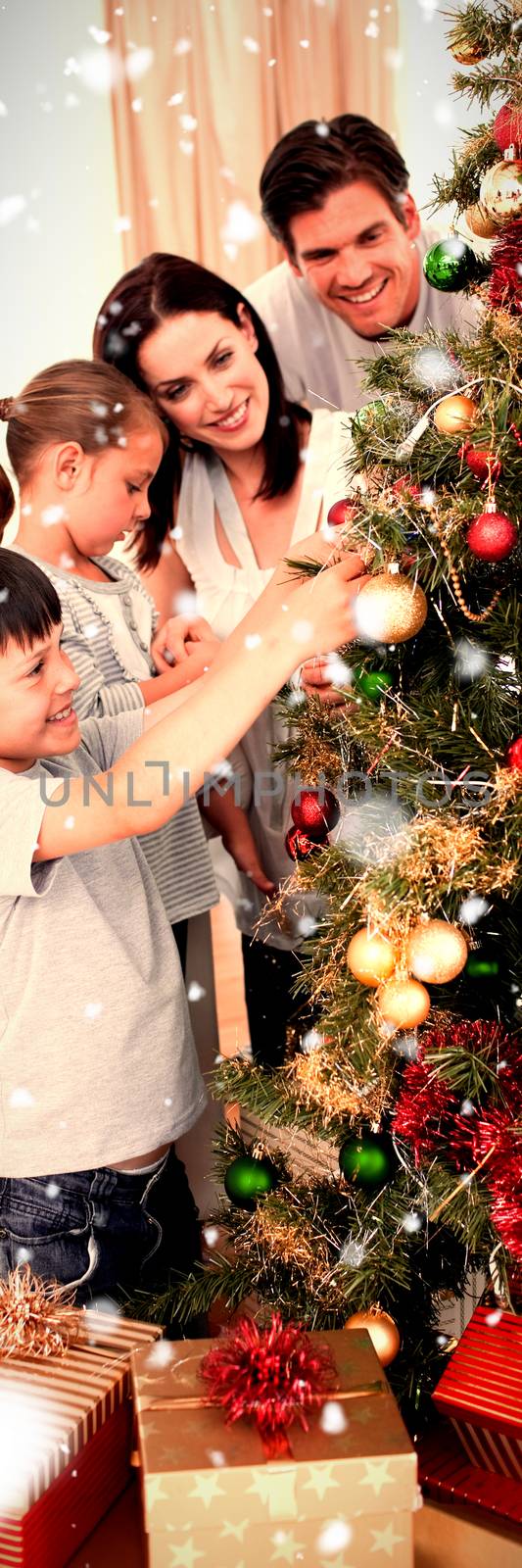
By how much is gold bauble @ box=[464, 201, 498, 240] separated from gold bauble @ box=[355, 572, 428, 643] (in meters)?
0.29

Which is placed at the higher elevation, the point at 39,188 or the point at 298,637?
the point at 39,188

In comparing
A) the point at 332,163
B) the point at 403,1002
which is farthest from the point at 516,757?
the point at 332,163

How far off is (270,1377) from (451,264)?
2.73 ft

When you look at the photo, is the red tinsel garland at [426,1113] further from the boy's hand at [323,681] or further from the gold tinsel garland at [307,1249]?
the boy's hand at [323,681]

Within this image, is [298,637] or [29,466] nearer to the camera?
[298,637]

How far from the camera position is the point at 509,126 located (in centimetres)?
86

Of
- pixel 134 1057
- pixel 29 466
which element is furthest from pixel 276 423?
pixel 134 1057

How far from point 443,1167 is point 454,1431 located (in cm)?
21

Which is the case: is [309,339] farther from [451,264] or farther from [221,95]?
[451,264]

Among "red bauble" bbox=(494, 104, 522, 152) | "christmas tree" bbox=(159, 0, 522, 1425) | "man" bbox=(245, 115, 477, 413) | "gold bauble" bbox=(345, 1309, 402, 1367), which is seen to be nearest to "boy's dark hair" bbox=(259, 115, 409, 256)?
"man" bbox=(245, 115, 477, 413)

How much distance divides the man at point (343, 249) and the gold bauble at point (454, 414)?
529 mm

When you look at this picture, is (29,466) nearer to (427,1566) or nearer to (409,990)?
(409,990)

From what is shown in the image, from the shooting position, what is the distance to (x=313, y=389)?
4.78 feet

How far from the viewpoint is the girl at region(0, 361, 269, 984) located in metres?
1.29
